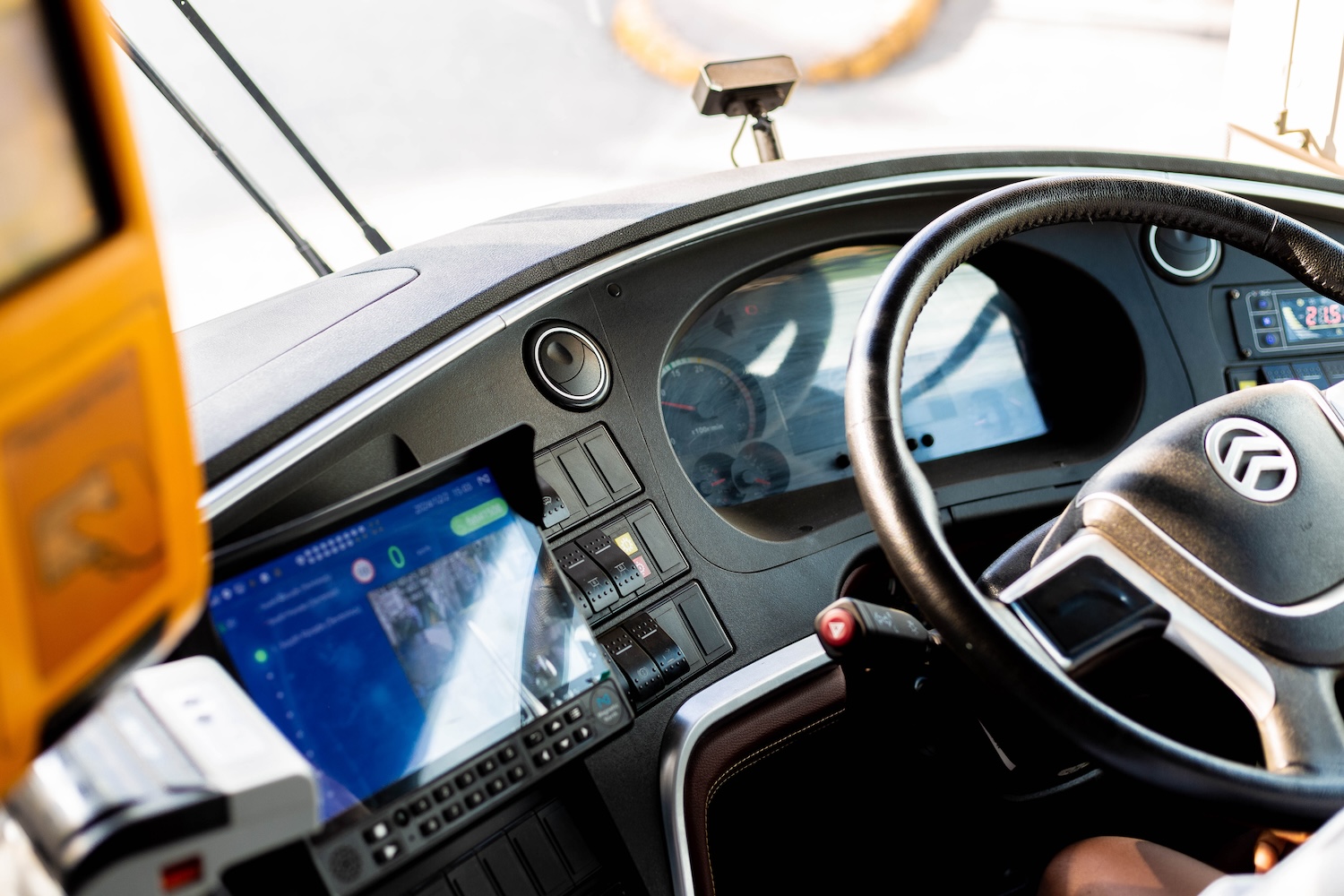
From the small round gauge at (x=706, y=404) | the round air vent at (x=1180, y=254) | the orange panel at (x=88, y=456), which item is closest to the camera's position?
the orange panel at (x=88, y=456)

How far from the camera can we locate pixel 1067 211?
0.80 m

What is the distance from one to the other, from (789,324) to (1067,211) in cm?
52

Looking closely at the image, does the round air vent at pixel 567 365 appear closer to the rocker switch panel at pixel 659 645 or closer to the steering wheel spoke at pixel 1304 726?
the rocker switch panel at pixel 659 645

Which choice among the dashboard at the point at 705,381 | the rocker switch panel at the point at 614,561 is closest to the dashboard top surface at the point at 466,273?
the dashboard at the point at 705,381

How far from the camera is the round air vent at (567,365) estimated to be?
96cm

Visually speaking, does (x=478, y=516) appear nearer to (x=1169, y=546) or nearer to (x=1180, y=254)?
(x=1169, y=546)

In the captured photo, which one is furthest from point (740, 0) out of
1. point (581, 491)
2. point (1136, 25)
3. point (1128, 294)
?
point (581, 491)

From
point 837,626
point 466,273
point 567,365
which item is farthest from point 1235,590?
point 466,273

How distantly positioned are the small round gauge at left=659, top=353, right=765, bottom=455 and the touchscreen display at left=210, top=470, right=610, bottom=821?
0.37 meters

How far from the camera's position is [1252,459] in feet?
2.59

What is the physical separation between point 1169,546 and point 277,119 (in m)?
0.99

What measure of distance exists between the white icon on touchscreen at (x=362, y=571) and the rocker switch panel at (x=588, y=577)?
0.21 meters

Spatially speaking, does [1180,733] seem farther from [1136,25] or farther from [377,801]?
[1136,25]

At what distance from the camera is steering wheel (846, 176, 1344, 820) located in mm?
610
